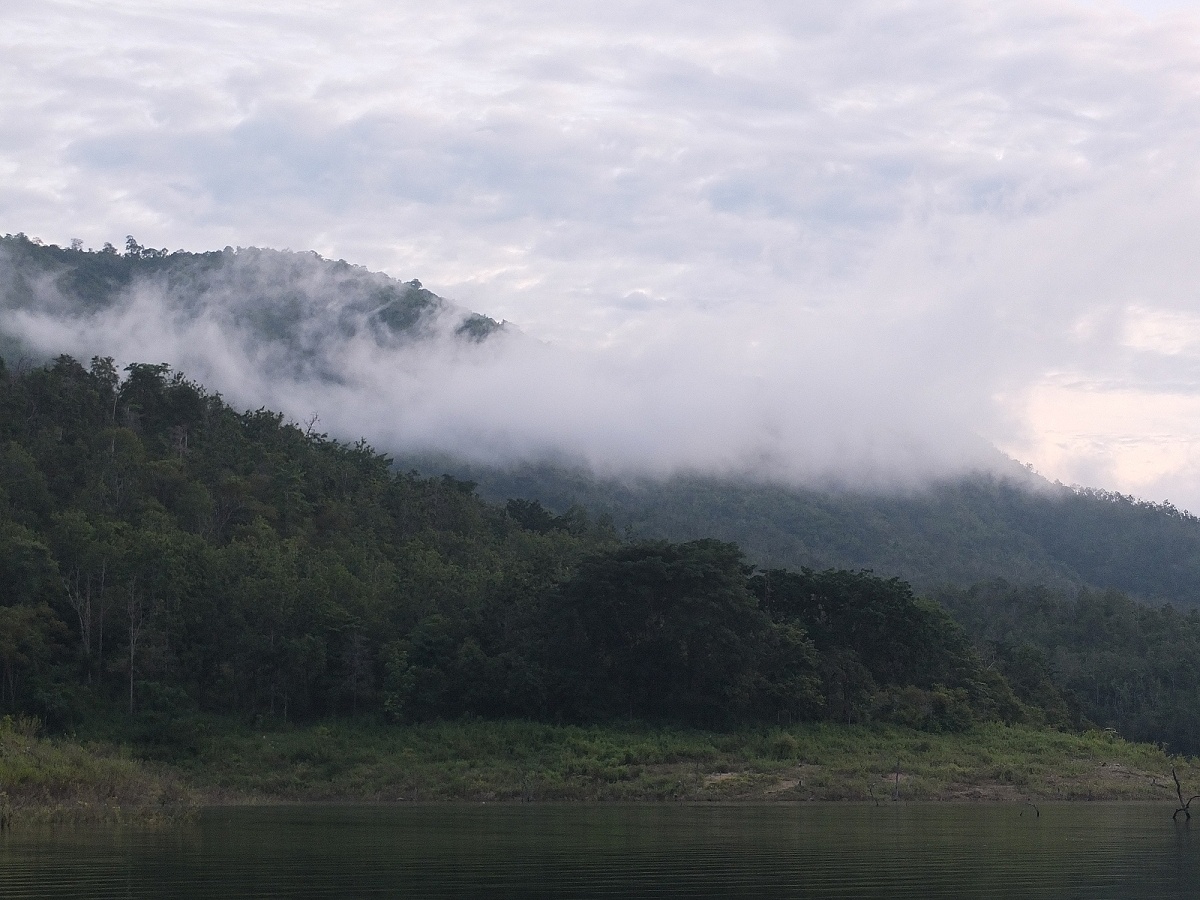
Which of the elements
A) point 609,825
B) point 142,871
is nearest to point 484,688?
point 609,825

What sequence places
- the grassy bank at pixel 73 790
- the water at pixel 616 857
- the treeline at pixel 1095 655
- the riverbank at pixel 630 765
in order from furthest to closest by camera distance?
the treeline at pixel 1095 655 < the riverbank at pixel 630 765 < the grassy bank at pixel 73 790 < the water at pixel 616 857

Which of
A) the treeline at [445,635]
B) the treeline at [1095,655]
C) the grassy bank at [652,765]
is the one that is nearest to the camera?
the grassy bank at [652,765]

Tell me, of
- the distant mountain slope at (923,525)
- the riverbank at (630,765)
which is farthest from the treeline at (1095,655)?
the distant mountain slope at (923,525)

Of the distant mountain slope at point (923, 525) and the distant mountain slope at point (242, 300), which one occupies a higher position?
the distant mountain slope at point (242, 300)

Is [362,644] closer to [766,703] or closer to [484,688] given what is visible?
[484,688]

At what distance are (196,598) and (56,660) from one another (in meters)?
7.02

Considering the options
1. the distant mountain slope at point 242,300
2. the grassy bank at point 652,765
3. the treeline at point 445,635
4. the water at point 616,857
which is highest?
the distant mountain slope at point 242,300

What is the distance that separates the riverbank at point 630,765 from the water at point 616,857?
10.2m

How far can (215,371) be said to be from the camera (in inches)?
6506

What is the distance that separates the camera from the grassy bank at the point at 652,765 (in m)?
53.2

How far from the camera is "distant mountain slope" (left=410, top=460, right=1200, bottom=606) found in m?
141

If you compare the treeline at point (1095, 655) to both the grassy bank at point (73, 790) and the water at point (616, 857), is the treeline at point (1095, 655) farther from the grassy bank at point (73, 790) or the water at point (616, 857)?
the grassy bank at point (73, 790)

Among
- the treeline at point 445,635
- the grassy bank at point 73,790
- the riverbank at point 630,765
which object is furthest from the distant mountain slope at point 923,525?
the grassy bank at point 73,790

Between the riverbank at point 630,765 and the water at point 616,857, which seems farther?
the riverbank at point 630,765
